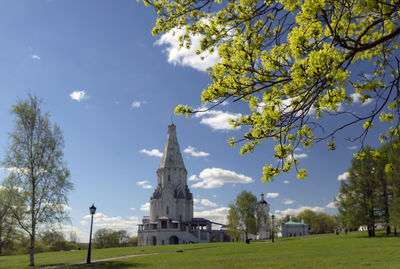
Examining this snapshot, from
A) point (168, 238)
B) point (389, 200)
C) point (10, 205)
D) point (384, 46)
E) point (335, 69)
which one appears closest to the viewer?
point (335, 69)

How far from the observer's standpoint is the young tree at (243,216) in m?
59.3

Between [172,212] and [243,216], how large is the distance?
89.4ft

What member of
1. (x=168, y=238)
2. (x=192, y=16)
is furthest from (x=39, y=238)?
(x=168, y=238)

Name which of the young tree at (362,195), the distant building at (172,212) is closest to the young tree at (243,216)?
the distant building at (172,212)

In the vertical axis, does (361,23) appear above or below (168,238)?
above

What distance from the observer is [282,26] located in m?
7.43

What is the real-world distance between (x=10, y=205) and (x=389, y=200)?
140ft

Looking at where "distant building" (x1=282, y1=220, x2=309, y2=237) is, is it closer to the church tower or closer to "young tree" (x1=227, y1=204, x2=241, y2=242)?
the church tower

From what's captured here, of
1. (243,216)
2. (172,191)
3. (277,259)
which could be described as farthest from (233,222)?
(277,259)

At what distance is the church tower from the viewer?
82312 millimetres

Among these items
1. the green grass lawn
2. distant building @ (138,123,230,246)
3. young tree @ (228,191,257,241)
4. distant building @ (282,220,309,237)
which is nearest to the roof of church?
distant building @ (138,123,230,246)

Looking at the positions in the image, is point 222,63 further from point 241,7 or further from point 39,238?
point 39,238

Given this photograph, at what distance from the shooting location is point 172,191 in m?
83.6

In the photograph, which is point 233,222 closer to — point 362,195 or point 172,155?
point 362,195
